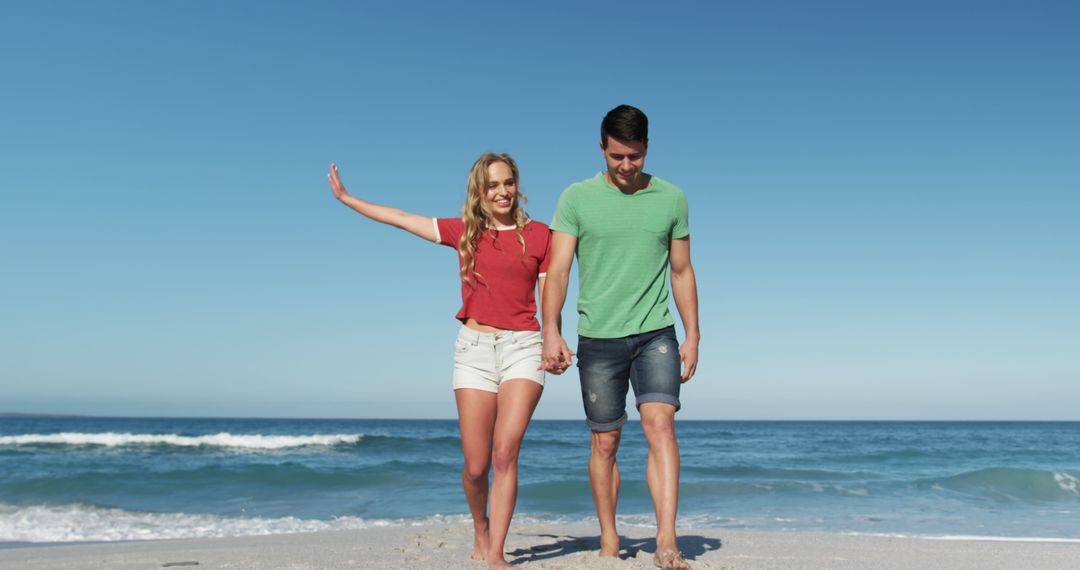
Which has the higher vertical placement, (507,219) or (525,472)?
(507,219)

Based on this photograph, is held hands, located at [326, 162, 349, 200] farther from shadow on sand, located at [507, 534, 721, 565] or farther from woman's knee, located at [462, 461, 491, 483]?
shadow on sand, located at [507, 534, 721, 565]

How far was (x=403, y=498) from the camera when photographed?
1236 centimetres

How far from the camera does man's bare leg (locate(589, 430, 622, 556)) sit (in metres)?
4.05

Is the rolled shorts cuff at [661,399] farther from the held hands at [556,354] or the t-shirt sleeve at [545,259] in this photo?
the t-shirt sleeve at [545,259]

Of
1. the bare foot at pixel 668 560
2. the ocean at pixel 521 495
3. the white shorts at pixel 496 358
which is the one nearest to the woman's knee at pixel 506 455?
the white shorts at pixel 496 358

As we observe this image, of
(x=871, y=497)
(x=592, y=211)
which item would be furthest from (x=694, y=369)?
(x=871, y=497)

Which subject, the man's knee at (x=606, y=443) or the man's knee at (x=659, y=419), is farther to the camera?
the man's knee at (x=606, y=443)

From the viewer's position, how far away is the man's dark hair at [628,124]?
3771 mm

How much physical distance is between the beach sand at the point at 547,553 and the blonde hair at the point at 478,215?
1.50 meters

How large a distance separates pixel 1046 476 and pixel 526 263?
14.5 metres

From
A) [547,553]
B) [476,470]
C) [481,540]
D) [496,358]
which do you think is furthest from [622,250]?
[547,553]

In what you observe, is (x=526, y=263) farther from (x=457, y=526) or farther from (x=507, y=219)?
(x=457, y=526)

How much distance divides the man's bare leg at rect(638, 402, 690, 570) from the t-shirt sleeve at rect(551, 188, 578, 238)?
0.88m

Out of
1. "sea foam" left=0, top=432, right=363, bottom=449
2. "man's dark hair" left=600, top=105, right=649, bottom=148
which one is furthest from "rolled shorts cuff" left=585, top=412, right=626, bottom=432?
"sea foam" left=0, top=432, right=363, bottom=449
